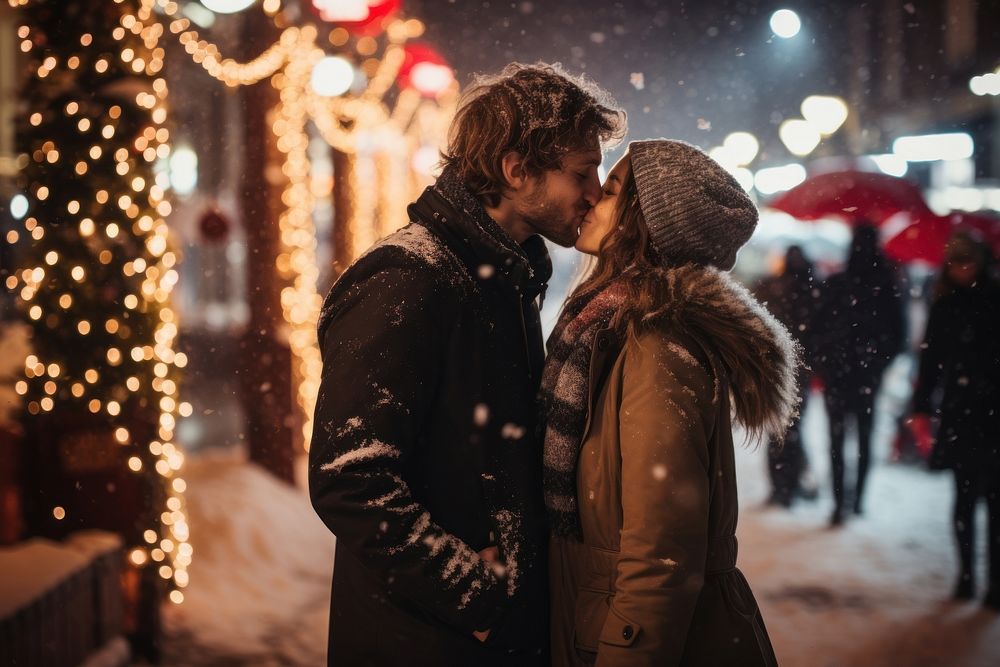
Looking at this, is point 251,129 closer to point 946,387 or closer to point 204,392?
point 946,387

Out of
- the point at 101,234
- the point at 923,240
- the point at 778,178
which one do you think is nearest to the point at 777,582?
the point at 923,240

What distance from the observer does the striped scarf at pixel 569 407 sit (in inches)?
87.8

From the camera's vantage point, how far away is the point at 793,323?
223 inches

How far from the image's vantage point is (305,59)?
779 centimetres

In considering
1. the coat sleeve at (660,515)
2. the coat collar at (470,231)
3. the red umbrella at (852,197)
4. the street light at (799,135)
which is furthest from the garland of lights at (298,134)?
the coat sleeve at (660,515)

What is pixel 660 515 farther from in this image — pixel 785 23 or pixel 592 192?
pixel 785 23

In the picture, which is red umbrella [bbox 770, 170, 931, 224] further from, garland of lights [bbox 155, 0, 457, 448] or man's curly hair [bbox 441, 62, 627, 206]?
man's curly hair [bbox 441, 62, 627, 206]

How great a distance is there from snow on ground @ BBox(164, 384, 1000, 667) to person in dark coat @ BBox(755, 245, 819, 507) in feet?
0.74

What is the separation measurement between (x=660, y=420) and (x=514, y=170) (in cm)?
82

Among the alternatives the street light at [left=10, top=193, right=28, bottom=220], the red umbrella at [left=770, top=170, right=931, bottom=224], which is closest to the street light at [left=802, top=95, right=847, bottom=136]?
the red umbrella at [left=770, top=170, right=931, bottom=224]

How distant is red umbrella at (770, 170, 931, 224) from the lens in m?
Answer: 6.35

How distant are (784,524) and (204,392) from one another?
1134 cm

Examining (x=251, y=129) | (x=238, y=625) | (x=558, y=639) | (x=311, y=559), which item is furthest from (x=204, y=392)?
(x=558, y=639)

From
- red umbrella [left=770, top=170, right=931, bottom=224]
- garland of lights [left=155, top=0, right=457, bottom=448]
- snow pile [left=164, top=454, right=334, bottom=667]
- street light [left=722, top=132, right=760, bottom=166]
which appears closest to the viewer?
snow pile [left=164, top=454, right=334, bottom=667]
